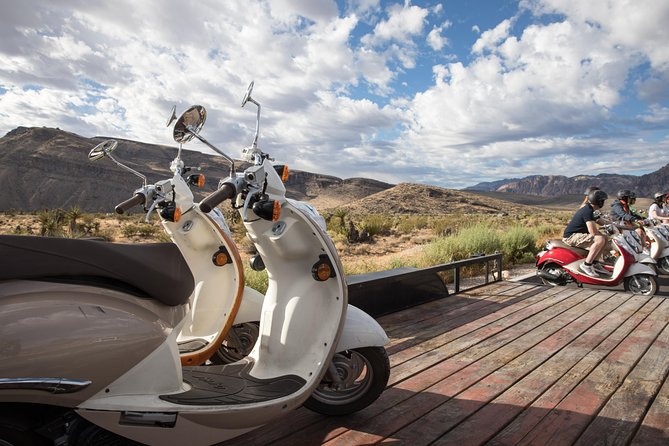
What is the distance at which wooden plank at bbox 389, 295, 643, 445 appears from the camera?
2445 mm

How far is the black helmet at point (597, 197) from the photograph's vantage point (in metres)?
6.61

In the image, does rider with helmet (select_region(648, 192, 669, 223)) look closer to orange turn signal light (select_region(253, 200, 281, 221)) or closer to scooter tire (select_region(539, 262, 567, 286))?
scooter tire (select_region(539, 262, 567, 286))

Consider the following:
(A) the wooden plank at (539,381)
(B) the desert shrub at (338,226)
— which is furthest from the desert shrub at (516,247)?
(B) the desert shrub at (338,226)

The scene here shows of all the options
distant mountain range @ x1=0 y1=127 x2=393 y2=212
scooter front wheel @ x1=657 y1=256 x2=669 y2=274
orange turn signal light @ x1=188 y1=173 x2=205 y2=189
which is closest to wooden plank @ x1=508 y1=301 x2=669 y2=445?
orange turn signal light @ x1=188 y1=173 x2=205 y2=189

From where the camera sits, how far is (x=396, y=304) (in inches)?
200

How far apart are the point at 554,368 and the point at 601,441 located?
3.39ft

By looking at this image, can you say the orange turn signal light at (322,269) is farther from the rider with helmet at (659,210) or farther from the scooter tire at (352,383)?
the rider with helmet at (659,210)

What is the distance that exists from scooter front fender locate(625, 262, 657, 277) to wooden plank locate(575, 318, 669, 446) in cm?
317

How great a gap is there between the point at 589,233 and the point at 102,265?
676cm

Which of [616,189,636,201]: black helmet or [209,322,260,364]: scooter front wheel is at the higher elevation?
[616,189,636,201]: black helmet

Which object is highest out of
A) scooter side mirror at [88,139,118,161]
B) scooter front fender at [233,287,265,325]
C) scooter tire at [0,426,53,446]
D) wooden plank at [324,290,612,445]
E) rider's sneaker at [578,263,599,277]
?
scooter side mirror at [88,139,118,161]

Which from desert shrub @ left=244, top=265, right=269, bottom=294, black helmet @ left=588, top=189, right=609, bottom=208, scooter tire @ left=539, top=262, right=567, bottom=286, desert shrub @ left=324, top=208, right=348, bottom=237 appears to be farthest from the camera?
desert shrub @ left=324, top=208, right=348, bottom=237

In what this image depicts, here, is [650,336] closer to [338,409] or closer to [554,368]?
[554,368]

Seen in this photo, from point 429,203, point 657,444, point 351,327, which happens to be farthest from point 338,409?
point 429,203
